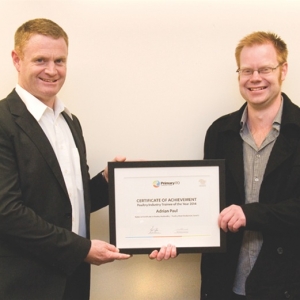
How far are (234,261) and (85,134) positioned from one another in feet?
3.08

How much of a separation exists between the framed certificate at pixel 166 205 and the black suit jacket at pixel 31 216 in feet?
0.78

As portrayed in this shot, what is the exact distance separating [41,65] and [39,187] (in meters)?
0.48

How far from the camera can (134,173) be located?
5.74 feet

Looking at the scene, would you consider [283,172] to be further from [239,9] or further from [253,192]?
[239,9]

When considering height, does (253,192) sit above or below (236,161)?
below

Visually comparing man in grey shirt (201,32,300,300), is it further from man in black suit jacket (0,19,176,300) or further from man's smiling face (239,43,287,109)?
man in black suit jacket (0,19,176,300)

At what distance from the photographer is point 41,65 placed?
1634mm

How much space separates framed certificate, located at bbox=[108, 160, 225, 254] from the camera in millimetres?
1749

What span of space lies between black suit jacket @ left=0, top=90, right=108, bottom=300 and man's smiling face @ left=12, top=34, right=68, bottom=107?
0.32 ft

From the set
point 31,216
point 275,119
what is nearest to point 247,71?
point 275,119

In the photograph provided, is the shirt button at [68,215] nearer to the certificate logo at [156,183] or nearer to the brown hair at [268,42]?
the certificate logo at [156,183]

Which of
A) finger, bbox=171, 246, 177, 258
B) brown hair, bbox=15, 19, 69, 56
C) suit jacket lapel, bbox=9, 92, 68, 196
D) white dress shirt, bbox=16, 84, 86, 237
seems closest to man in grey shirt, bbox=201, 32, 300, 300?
finger, bbox=171, 246, 177, 258

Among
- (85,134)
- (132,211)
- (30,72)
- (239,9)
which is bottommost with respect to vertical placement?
(132,211)

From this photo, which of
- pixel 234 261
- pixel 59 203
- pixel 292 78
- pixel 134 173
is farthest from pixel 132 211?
pixel 292 78
